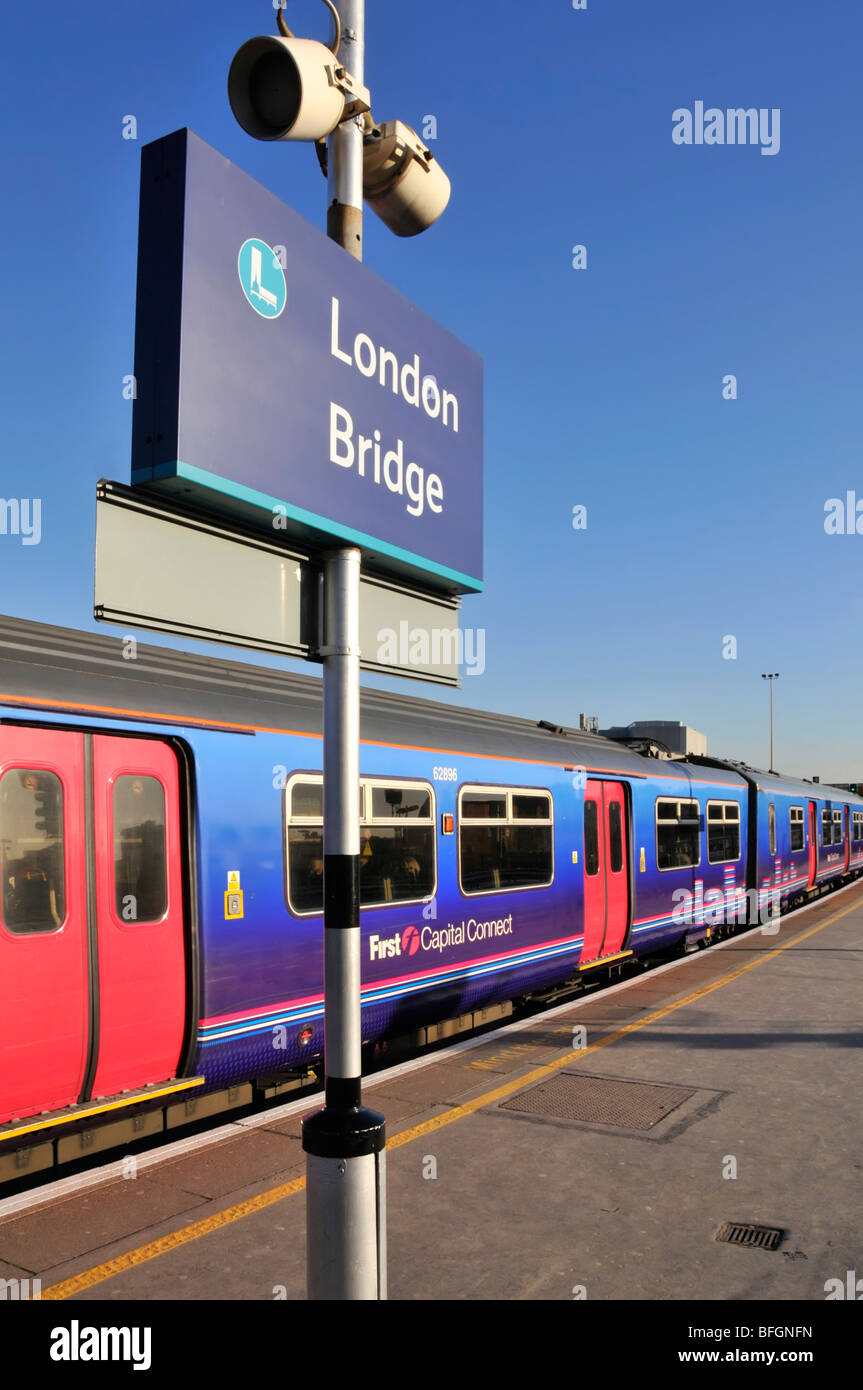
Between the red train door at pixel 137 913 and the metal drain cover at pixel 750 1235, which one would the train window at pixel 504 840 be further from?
the metal drain cover at pixel 750 1235

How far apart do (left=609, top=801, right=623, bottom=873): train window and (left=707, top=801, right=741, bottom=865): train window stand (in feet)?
14.3

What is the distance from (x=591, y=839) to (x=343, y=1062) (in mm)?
9220

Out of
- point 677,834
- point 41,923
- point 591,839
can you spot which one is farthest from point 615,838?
point 41,923

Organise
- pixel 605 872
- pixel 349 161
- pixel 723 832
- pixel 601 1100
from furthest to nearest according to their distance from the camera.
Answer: pixel 723 832 → pixel 605 872 → pixel 601 1100 → pixel 349 161

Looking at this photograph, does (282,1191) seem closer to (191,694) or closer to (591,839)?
(191,694)

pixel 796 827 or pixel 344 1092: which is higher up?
pixel 344 1092

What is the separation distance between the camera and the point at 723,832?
17.9 metres

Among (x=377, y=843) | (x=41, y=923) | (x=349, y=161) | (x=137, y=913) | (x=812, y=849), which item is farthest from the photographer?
(x=812, y=849)

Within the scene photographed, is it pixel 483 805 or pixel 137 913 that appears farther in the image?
pixel 483 805

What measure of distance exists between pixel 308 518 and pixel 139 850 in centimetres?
327

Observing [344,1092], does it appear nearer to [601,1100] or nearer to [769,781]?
[601,1100]

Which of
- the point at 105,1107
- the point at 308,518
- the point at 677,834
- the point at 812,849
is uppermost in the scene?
the point at 308,518

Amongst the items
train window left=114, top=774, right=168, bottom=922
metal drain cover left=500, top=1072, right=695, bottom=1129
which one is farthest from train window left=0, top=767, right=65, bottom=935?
metal drain cover left=500, top=1072, right=695, bottom=1129

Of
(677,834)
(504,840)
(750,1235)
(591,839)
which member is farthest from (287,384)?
(677,834)
